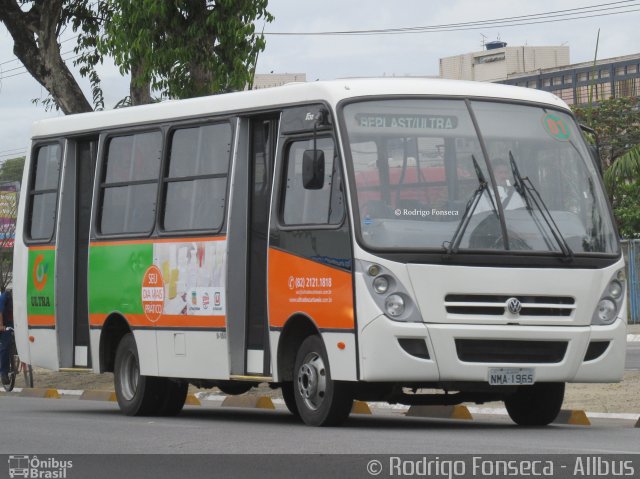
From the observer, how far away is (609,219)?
1448 centimetres

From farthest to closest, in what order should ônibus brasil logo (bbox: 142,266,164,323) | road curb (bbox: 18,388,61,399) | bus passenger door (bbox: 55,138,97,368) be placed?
road curb (bbox: 18,388,61,399)
bus passenger door (bbox: 55,138,97,368)
ônibus brasil logo (bbox: 142,266,164,323)

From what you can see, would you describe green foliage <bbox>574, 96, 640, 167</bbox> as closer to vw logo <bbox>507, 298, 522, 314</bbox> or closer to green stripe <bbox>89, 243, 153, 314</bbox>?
green stripe <bbox>89, 243, 153, 314</bbox>

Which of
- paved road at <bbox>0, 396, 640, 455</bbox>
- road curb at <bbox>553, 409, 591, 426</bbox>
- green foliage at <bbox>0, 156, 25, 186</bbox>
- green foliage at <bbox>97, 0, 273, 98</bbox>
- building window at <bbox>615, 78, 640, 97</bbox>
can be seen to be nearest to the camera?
paved road at <bbox>0, 396, 640, 455</bbox>

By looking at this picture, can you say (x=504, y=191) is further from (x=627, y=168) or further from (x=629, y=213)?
(x=629, y=213)

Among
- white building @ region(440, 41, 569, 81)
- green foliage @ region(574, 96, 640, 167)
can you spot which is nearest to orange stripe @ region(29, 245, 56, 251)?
green foliage @ region(574, 96, 640, 167)

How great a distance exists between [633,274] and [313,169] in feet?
83.3

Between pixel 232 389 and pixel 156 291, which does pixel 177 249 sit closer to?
pixel 156 291

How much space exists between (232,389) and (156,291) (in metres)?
1.33

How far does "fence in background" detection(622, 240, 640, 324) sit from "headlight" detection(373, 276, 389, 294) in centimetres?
2471

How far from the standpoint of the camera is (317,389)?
14.0 metres

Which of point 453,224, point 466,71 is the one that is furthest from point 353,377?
point 466,71

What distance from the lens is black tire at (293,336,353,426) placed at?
13711 mm

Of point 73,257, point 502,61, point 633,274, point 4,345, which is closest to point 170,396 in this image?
point 73,257

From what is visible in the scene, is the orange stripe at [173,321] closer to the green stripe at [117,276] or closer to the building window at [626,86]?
A: the green stripe at [117,276]
